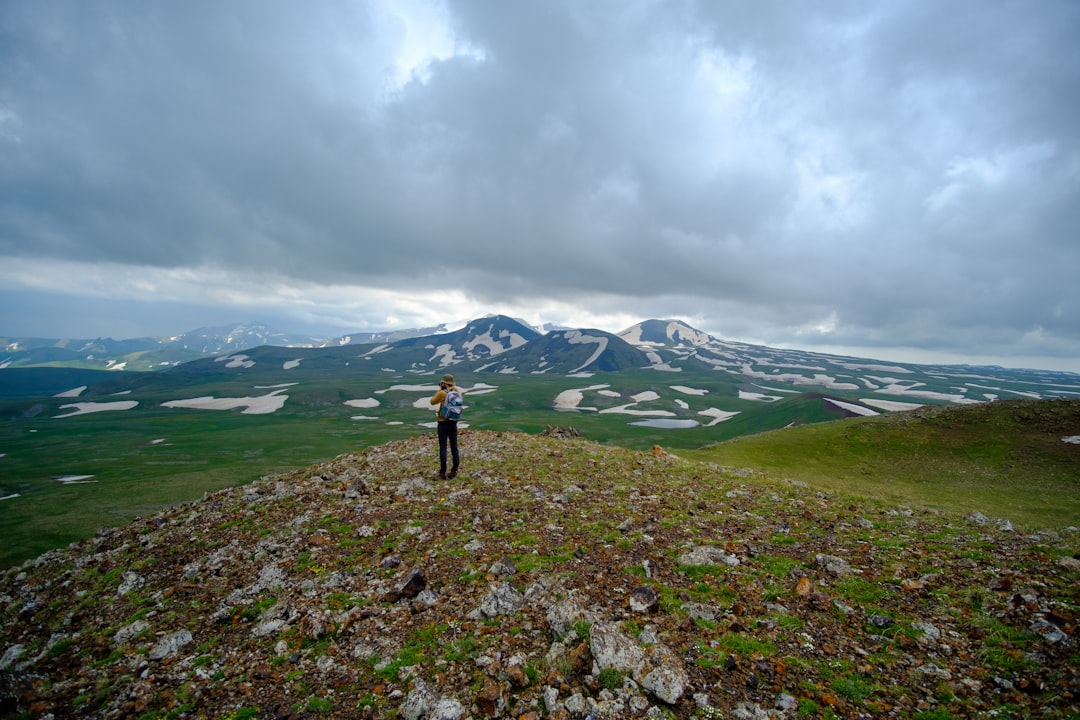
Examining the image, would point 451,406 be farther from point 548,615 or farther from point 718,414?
point 718,414

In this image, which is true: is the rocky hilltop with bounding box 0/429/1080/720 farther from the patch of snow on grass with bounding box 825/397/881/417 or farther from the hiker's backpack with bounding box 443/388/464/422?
the patch of snow on grass with bounding box 825/397/881/417

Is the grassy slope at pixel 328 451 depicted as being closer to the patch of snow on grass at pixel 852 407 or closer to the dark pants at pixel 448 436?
the patch of snow on grass at pixel 852 407

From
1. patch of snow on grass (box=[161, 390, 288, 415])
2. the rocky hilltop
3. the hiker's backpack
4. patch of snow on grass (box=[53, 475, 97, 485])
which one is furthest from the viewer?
patch of snow on grass (box=[161, 390, 288, 415])

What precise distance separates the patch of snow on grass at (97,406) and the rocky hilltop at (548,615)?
212059 mm

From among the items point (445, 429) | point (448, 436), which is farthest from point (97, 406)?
point (445, 429)

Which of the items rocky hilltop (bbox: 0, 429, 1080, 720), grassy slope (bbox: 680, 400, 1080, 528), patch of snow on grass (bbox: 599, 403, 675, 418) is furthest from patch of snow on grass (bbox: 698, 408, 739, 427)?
rocky hilltop (bbox: 0, 429, 1080, 720)

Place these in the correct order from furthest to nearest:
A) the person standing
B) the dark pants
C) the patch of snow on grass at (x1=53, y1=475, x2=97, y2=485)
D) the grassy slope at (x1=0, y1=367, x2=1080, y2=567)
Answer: the patch of snow on grass at (x1=53, y1=475, x2=97, y2=485) → the grassy slope at (x1=0, y1=367, x2=1080, y2=567) → the dark pants → the person standing

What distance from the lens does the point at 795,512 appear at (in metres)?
16.6

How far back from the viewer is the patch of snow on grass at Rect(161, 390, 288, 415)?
6575 inches

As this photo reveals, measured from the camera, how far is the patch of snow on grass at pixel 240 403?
167 meters

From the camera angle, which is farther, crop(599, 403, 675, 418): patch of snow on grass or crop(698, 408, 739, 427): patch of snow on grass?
crop(599, 403, 675, 418): patch of snow on grass

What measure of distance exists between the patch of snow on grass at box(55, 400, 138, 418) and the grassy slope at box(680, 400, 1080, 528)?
222051 millimetres

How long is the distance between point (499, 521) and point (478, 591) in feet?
14.4

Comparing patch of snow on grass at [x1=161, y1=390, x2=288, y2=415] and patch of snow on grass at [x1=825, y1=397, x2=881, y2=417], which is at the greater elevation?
patch of snow on grass at [x1=825, y1=397, x2=881, y2=417]
